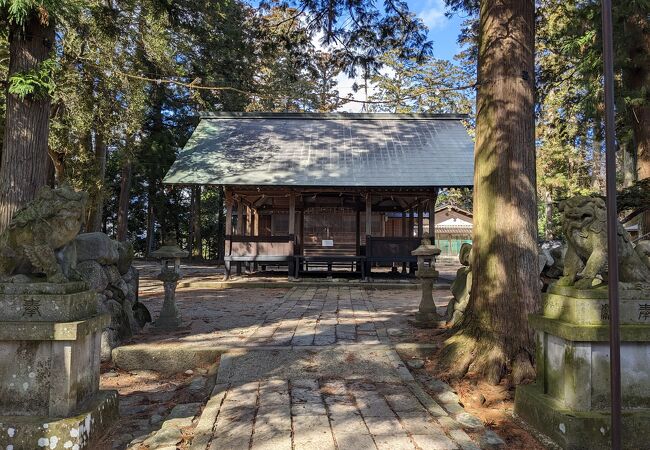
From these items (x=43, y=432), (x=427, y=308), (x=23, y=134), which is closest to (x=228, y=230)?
(x=23, y=134)

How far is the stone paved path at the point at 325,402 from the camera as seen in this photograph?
119 inches

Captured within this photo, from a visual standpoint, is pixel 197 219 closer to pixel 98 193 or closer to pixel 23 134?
pixel 98 193

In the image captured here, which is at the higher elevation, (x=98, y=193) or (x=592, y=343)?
(x=98, y=193)

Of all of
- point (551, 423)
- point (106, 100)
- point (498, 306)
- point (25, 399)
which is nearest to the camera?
point (25, 399)

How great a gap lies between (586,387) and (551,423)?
0.38m

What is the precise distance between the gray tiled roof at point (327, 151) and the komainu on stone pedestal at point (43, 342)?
10037 mm

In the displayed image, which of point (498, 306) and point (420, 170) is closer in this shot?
point (498, 306)

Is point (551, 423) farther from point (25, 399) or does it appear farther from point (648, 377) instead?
point (25, 399)

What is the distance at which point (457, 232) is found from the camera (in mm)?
35938

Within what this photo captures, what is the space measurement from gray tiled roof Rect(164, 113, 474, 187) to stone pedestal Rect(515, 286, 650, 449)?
9733 millimetres

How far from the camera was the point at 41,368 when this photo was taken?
9.21ft

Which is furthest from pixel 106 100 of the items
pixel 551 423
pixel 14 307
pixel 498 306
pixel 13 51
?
pixel 551 423

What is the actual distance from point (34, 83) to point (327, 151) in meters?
10.3

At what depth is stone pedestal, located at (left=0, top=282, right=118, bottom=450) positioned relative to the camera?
2695mm
